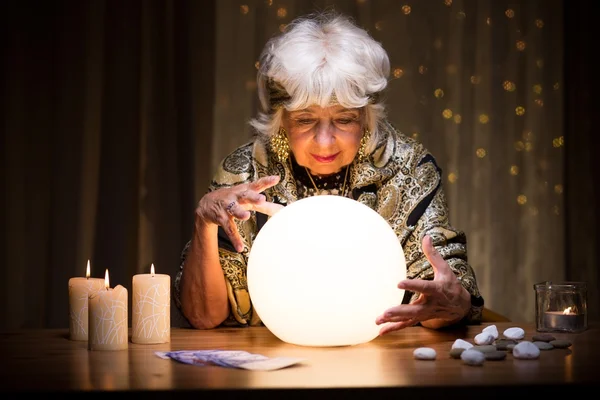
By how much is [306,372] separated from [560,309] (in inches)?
34.4

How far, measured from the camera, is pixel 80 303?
2.20 meters

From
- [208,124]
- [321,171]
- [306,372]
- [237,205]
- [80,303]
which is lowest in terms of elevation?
[306,372]

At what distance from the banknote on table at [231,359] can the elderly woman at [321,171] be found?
43 cm

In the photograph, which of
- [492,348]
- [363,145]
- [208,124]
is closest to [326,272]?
[492,348]

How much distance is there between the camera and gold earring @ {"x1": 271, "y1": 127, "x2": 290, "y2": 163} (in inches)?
108

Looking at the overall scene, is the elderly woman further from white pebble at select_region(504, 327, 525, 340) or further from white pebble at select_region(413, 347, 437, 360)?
white pebble at select_region(413, 347, 437, 360)

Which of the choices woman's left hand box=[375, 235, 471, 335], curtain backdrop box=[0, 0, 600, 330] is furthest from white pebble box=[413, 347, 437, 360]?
curtain backdrop box=[0, 0, 600, 330]

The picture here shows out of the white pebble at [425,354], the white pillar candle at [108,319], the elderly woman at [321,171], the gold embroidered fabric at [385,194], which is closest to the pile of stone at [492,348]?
the white pebble at [425,354]

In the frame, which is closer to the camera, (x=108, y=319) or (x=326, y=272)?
(x=326, y=272)

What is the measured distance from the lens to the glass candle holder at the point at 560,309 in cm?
223

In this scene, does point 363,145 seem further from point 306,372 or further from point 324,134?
point 306,372

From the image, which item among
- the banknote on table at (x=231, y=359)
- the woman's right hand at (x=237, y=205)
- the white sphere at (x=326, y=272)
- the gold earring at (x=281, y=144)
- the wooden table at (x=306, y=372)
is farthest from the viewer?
the gold earring at (x=281, y=144)

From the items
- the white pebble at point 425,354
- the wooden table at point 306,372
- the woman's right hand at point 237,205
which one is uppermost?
the woman's right hand at point 237,205

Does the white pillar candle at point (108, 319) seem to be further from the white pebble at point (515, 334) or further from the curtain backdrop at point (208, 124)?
the curtain backdrop at point (208, 124)
